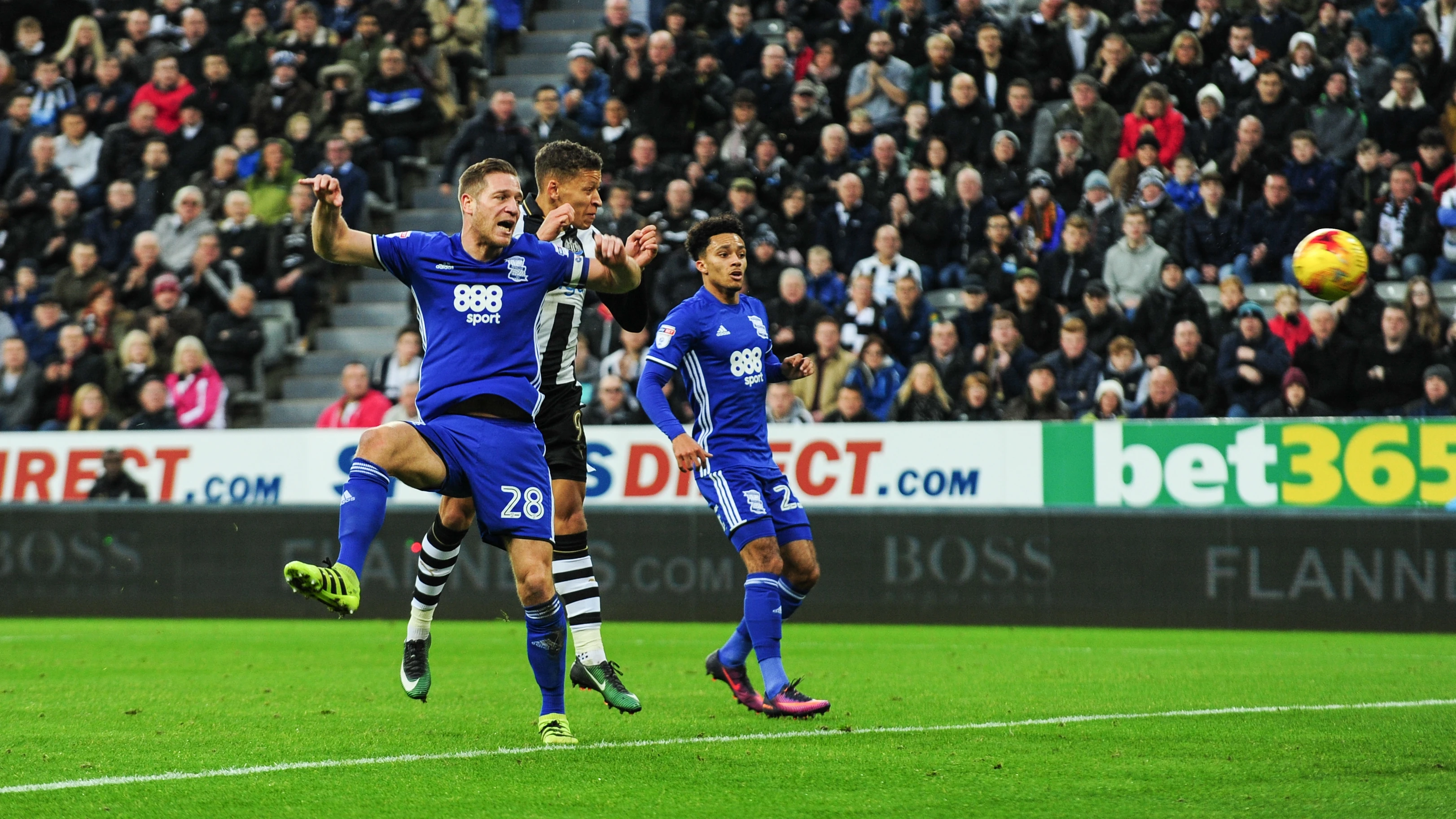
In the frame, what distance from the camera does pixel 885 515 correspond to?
14359 millimetres

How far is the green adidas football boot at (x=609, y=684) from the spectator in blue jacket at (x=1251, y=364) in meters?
8.80

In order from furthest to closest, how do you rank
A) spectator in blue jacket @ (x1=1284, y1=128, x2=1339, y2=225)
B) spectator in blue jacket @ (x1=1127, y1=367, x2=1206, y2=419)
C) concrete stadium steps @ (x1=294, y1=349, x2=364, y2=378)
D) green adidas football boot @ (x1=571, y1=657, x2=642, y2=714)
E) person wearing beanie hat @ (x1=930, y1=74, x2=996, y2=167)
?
concrete stadium steps @ (x1=294, y1=349, x2=364, y2=378) < person wearing beanie hat @ (x1=930, y1=74, x2=996, y2=167) < spectator in blue jacket @ (x1=1284, y1=128, x2=1339, y2=225) < spectator in blue jacket @ (x1=1127, y1=367, x2=1206, y2=419) < green adidas football boot @ (x1=571, y1=657, x2=642, y2=714)

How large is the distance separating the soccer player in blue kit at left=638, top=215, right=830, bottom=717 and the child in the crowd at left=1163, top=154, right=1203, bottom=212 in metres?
9.08

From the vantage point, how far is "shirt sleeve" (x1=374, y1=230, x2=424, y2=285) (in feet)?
21.7

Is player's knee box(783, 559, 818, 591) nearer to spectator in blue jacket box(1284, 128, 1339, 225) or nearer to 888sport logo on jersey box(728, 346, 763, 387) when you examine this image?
888sport logo on jersey box(728, 346, 763, 387)

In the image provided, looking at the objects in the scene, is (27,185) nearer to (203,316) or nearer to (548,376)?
(203,316)

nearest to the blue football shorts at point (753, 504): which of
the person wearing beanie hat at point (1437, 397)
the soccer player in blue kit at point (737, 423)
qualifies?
the soccer player in blue kit at point (737, 423)

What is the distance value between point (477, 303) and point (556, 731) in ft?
5.33

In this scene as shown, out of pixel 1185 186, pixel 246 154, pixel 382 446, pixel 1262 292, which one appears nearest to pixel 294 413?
pixel 246 154

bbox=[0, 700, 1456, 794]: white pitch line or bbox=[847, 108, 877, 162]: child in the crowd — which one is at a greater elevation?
bbox=[847, 108, 877, 162]: child in the crowd

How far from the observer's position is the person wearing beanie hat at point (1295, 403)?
46.9 feet

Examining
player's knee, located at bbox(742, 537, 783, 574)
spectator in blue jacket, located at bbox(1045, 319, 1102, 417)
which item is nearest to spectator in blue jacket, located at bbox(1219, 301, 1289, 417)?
spectator in blue jacket, located at bbox(1045, 319, 1102, 417)

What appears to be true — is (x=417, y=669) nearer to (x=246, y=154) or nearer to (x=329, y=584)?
(x=329, y=584)

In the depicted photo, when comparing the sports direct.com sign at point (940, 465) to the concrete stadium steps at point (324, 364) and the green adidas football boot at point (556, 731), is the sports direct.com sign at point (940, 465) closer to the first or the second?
the concrete stadium steps at point (324, 364)
